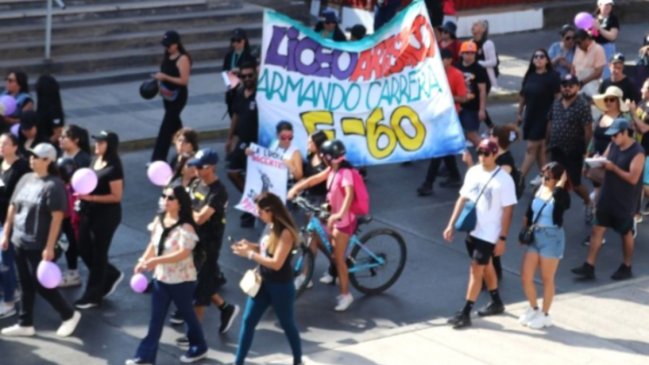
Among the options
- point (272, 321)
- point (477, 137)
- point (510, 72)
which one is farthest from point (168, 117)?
point (510, 72)

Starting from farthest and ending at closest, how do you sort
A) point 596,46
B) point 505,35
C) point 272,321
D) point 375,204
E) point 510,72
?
point 505,35 < point 510,72 < point 596,46 < point 375,204 < point 272,321

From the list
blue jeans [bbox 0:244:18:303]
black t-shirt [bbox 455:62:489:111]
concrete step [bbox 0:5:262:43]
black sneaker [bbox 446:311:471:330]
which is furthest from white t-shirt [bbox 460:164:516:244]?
concrete step [bbox 0:5:262:43]

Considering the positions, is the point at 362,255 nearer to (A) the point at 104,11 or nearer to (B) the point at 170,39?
(B) the point at 170,39

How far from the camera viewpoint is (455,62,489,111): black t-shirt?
50.5 ft

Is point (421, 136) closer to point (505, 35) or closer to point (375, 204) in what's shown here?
point (375, 204)

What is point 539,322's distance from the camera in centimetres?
1132

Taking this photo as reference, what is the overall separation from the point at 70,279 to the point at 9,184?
3.94 feet

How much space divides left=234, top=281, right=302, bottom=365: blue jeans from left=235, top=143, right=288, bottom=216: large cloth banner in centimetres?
247

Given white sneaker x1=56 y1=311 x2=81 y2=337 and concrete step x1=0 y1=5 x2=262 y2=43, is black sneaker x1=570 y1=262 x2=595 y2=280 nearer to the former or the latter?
white sneaker x1=56 y1=311 x2=81 y2=337

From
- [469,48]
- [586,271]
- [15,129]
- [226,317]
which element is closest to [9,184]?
[15,129]

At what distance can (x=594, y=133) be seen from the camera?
13938 millimetres

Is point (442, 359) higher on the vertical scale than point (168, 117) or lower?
lower

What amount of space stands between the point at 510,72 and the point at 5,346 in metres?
12.5

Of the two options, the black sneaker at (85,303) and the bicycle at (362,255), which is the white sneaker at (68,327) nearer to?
the black sneaker at (85,303)
